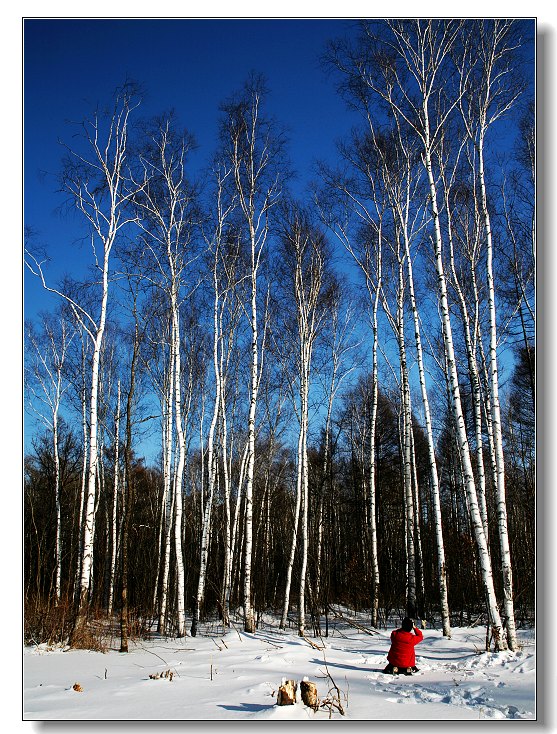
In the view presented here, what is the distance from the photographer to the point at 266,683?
5.12m

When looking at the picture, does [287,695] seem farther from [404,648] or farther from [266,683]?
[404,648]

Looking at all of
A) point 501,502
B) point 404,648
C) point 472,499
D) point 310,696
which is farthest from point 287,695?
point 501,502


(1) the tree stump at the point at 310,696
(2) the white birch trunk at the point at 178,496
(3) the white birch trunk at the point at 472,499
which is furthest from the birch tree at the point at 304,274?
(1) the tree stump at the point at 310,696

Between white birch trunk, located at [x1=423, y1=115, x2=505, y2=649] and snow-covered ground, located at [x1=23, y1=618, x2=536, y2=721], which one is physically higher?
white birch trunk, located at [x1=423, y1=115, x2=505, y2=649]

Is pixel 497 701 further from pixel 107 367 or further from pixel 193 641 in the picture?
pixel 107 367

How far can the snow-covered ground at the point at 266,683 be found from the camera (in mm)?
4402

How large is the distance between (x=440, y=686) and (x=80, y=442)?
47.1ft

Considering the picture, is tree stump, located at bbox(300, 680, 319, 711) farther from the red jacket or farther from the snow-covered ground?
the red jacket

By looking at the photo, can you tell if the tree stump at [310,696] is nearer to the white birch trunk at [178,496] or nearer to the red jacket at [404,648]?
the red jacket at [404,648]

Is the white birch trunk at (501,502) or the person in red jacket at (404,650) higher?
the white birch trunk at (501,502)

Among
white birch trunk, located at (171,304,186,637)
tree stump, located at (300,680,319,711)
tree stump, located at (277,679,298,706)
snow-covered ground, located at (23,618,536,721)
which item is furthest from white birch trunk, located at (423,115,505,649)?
white birch trunk, located at (171,304,186,637)

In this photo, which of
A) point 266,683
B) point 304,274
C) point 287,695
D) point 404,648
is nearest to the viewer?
point 287,695

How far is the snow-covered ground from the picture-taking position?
173 inches
